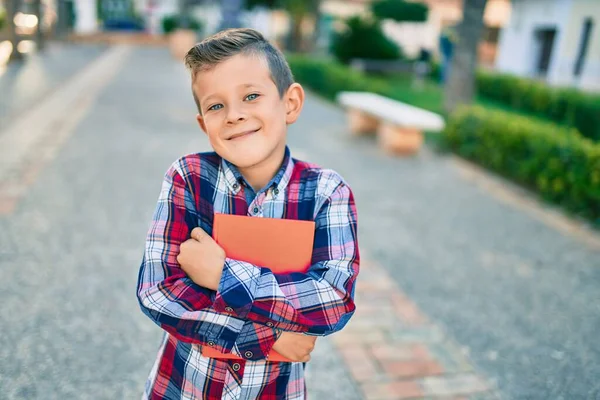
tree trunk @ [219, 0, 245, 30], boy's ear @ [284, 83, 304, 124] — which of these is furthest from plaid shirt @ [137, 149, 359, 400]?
tree trunk @ [219, 0, 245, 30]

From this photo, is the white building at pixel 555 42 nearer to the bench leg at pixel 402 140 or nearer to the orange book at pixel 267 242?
the bench leg at pixel 402 140

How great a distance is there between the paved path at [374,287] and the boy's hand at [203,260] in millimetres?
1417

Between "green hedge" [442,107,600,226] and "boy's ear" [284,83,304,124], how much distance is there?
4599mm

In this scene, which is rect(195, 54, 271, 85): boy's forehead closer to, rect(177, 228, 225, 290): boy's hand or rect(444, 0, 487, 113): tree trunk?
rect(177, 228, 225, 290): boy's hand

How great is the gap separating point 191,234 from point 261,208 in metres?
0.20

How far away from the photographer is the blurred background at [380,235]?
105 inches

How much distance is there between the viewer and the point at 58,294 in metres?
3.15

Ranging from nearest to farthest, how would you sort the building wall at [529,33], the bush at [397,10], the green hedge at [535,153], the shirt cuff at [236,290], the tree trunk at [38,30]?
1. the shirt cuff at [236,290]
2. the green hedge at [535,153]
3. the tree trunk at [38,30]
4. the bush at [397,10]
5. the building wall at [529,33]

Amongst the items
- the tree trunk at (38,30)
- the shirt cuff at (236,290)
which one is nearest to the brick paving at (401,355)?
the shirt cuff at (236,290)

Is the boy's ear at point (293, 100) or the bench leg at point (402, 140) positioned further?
the bench leg at point (402, 140)

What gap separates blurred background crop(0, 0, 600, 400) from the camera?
2668mm

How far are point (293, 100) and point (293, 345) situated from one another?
2.23 feet

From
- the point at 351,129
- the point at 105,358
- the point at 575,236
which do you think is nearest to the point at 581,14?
the point at 351,129

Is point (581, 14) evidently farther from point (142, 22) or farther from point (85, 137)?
point (142, 22)
